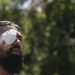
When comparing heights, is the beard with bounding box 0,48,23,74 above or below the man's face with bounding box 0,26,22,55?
below

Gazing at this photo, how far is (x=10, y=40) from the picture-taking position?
1657 millimetres

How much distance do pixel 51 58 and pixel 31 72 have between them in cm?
59

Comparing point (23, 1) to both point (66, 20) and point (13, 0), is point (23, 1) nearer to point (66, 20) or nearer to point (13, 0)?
point (13, 0)

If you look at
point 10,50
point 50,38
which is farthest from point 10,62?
point 50,38

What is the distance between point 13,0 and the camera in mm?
9445

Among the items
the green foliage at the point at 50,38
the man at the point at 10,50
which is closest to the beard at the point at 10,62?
the man at the point at 10,50

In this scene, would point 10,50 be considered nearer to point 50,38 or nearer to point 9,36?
point 9,36

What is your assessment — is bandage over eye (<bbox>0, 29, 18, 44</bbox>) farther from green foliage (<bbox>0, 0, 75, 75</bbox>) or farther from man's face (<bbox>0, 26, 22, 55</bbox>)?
green foliage (<bbox>0, 0, 75, 75</bbox>)

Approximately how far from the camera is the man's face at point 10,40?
5.36 feet

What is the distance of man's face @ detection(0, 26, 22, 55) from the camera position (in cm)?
164

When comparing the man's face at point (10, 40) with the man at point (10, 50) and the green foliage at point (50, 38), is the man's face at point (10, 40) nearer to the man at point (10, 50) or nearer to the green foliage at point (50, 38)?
the man at point (10, 50)

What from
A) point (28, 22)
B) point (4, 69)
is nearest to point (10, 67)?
point (4, 69)

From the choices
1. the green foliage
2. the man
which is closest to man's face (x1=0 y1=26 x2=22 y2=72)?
the man

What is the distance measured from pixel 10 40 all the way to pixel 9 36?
0.02 m
